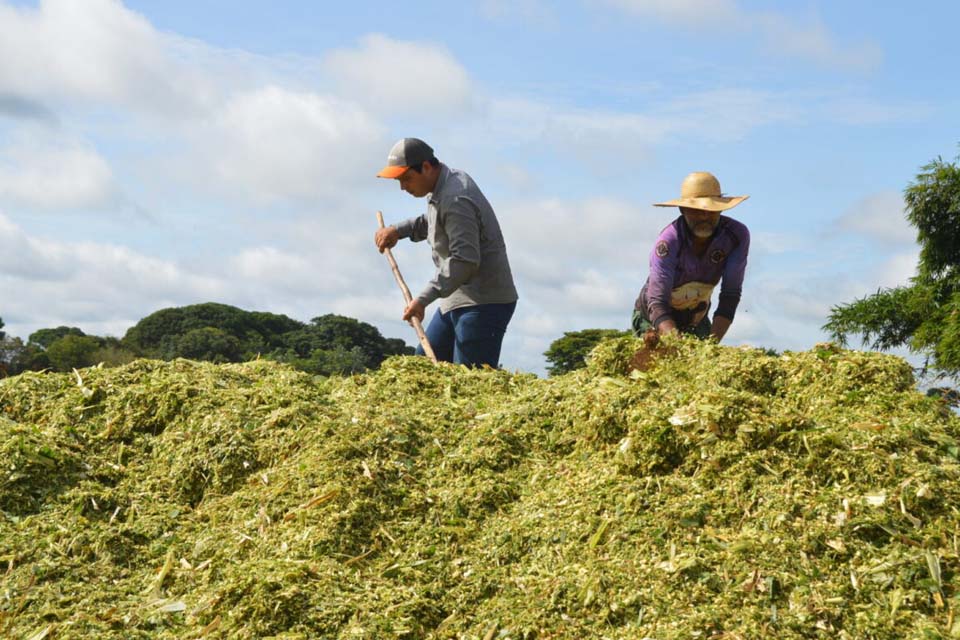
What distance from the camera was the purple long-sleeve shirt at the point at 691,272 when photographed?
559 cm

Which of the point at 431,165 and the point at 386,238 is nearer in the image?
the point at 431,165

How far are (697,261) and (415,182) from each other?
6.70ft

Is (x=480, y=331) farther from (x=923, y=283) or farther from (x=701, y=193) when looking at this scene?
(x=923, y=283)

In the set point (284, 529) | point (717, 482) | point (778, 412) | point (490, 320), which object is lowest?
point (284, 529)

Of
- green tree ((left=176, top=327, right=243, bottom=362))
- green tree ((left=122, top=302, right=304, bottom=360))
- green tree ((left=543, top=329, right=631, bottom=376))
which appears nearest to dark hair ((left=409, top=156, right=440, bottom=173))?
green tree ((left=176, top=327, right=243, bottom=362))

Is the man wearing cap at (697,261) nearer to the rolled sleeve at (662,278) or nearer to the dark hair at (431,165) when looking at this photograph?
the rolled sleeve at (662,278)

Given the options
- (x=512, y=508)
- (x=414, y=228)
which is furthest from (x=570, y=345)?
(x=512, y=508)

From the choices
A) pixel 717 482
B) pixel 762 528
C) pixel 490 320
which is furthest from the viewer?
pixel 490 320

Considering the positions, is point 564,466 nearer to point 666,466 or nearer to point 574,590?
point 666,466

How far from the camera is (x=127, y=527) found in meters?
3.87

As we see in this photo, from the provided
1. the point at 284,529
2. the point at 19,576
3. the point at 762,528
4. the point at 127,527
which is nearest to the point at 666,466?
the point at 762,528

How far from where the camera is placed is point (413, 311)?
6379 mm

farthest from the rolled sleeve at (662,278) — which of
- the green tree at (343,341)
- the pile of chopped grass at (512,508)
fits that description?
the green tree at (343,341)

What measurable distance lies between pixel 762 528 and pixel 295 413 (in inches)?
87.1
